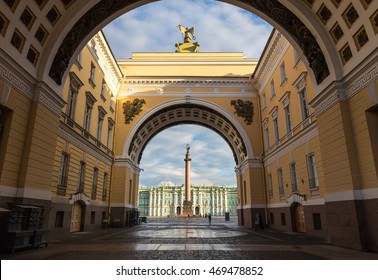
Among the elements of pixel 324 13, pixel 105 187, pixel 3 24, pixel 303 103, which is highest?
pixel 324 13

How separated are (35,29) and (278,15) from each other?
35.9ft

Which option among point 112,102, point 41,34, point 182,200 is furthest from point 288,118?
point 182,200

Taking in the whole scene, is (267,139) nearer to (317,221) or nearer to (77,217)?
(317,221)

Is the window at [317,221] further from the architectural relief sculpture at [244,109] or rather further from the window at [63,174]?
the window at [63,174]

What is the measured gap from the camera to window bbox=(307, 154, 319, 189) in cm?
1608

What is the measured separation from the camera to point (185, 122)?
34.7 m

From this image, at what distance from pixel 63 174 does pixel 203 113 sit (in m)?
18.6

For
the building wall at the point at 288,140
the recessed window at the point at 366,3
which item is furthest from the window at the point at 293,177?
the recessed window at the point at 366,3

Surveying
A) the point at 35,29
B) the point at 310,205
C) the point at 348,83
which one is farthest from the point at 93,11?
the point at 310,205

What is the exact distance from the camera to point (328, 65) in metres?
11.8

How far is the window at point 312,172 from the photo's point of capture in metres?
16.1

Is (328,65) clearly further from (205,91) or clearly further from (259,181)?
(205,91)

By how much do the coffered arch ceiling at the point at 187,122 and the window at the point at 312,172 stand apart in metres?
10.5

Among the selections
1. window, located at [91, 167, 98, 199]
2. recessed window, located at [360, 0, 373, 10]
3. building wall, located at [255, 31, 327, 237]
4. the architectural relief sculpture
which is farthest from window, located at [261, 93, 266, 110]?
recessed window, located at [360, 0, 373, 10]
